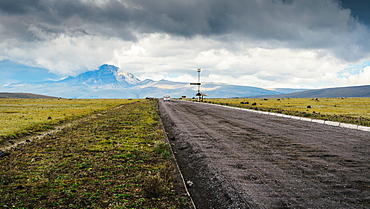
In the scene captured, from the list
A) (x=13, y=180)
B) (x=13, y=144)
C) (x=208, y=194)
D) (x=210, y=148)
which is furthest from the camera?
(x=13, y=144)

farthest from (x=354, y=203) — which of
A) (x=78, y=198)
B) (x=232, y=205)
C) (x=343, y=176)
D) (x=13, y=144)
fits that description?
(x=13, y=144)

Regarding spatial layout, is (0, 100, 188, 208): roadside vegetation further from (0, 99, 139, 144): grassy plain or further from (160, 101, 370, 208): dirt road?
(0, 99, 139, 144): grassy plain

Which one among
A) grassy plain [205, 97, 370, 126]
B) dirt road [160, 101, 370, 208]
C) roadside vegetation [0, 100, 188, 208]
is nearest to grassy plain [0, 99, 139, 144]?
roadside vegetation [0, 100, 188, 208]

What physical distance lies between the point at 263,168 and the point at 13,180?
268 inches

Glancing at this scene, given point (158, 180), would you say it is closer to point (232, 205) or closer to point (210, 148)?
point (232, 205)

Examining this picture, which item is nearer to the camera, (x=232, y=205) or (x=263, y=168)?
(x=232, y=205)

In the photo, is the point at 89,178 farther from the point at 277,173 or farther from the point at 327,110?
the point at 327,110

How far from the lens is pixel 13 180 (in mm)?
6414

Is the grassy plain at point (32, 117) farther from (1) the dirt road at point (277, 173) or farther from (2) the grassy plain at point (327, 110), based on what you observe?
(2) the grassy plain at point (327, 110)

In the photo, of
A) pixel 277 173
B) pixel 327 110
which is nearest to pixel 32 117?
pixel 277 173

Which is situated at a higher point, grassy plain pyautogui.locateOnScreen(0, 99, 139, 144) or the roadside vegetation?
the roadside vegetation

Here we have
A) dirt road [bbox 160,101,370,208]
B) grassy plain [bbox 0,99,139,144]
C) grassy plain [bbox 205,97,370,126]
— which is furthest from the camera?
grassy plain [bbox 205,97,370,126]

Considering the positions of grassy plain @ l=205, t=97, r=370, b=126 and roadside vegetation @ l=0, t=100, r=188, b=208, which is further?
grassy plain @ l=205, t=97, r=370, b=126

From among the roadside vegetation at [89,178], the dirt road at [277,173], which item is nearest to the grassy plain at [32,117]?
the roadside vegetation at [89,178]
